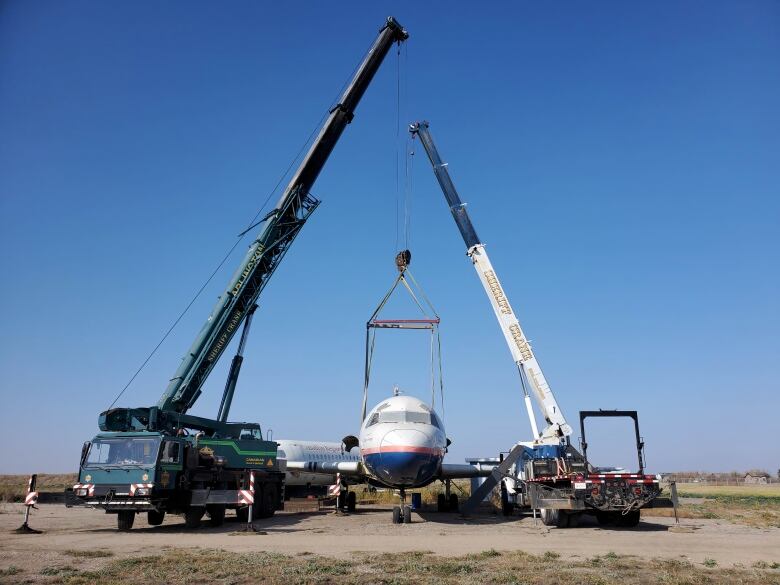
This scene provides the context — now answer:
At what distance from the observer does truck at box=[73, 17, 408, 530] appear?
48.1ft

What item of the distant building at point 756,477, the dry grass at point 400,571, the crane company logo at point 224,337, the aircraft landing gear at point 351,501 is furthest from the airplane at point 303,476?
the distant building at point 756,477

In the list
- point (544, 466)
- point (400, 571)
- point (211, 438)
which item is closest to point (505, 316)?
point (544, 466)

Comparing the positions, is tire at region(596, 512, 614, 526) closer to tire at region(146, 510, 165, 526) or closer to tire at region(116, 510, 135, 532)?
tire at region(146, 510, 165, 526)

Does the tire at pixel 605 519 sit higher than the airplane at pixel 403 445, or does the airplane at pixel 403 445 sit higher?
the airplane at pixel 403 445

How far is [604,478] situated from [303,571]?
917 centimetres

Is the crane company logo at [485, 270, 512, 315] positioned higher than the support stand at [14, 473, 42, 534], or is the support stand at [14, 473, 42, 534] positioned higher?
the crane company logo at [485, 270, 512, 315]

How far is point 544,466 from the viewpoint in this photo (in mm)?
16906

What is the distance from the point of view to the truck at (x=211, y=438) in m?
14.6

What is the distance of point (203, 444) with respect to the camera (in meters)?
16.8

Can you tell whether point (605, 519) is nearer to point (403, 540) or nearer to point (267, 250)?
point (403, 540)

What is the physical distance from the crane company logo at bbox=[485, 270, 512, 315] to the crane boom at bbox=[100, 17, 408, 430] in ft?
23.0

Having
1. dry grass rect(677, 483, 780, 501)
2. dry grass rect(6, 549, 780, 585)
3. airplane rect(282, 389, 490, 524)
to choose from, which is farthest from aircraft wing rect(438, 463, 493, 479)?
dry grass rect(677, 483, 780, 501)

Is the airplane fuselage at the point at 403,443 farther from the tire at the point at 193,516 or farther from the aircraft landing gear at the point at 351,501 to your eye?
the aircraft landing gear at the point at 351,501

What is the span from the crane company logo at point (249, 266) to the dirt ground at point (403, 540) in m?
7.53
